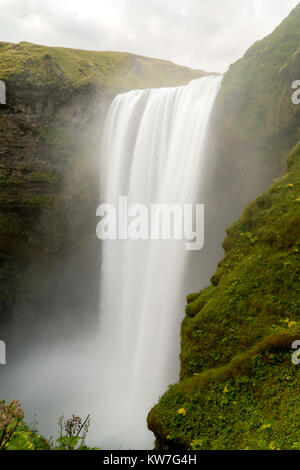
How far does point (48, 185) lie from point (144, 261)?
930 cm

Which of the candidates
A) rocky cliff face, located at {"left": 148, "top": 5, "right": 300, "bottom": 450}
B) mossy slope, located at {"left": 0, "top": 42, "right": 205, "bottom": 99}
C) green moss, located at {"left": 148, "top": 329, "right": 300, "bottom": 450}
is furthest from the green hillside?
green moss, located at {"left": 148, "top": 329, "right": 300, "bottom": 450}

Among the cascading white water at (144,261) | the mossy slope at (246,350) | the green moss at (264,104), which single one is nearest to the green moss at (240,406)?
the mossy slope at (246,350)

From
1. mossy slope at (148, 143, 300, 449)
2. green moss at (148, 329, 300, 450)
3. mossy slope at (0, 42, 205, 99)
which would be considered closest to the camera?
green moss at (148, 329, 300, 450)

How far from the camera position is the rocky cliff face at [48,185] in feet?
64.2

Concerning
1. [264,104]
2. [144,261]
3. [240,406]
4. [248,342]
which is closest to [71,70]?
[264,104]

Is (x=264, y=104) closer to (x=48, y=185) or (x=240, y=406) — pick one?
(x=240, y=406)

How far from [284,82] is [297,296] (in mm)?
10445

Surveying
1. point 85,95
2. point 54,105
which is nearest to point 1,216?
point 54,105

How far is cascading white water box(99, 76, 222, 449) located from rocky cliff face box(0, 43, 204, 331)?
6.25ft

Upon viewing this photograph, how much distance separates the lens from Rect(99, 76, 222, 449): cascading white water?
1265 cm

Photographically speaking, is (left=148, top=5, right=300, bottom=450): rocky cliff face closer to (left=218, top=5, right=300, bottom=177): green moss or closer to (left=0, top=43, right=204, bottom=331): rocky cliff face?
(left=218, top=5, right=300, bottom=177): green moss

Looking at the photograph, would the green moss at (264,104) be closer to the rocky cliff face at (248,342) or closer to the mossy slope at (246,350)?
the rocky cliff face at (248,342)

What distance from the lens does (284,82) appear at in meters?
12.4

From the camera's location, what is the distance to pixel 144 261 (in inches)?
656
